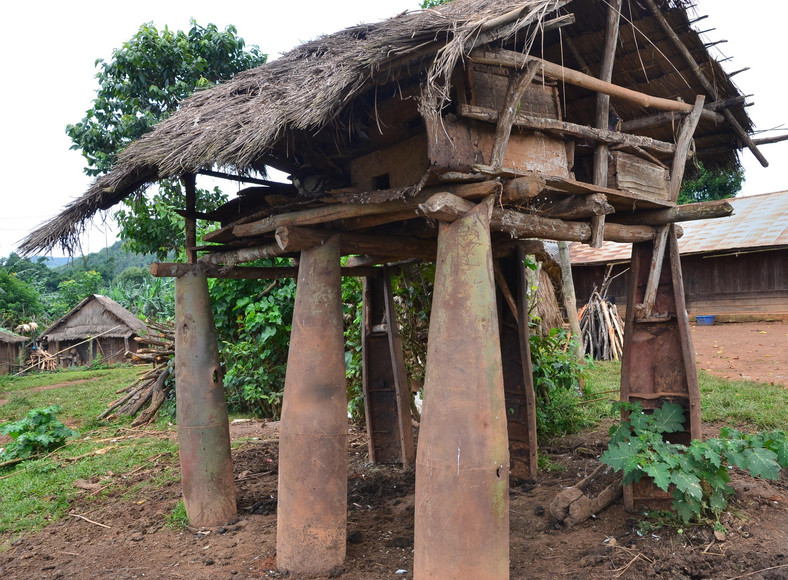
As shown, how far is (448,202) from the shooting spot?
377 centimetres

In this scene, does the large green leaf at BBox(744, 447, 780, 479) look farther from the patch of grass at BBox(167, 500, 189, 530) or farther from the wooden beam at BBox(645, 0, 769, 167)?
the patch of grass at BBox(167, 500, 189, 530)

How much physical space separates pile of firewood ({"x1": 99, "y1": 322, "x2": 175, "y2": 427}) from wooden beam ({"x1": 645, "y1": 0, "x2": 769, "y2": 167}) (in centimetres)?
945

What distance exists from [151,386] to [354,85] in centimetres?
943

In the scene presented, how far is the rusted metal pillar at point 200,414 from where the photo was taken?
5.45m

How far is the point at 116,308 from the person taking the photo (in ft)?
84.9

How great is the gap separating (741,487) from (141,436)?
8.47 meters

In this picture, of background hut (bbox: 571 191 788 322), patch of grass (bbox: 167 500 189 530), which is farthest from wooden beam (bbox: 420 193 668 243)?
background hut (bbox: 571 191 788 322)

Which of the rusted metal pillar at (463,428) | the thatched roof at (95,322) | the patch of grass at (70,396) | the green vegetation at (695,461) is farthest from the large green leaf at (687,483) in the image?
the thatched roof at (95,322)

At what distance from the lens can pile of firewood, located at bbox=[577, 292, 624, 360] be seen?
14422 millimetres

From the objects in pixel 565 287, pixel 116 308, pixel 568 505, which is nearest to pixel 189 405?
pixel 568 505

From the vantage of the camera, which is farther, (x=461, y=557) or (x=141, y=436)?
(x=141, y=436)

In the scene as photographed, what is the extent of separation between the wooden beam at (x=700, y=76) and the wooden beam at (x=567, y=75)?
304 millimetres

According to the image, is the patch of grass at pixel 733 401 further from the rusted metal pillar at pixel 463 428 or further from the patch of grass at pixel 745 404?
the rusted metal pillar at pixel 463 428

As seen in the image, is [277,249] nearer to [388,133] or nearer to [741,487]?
[388,133]
